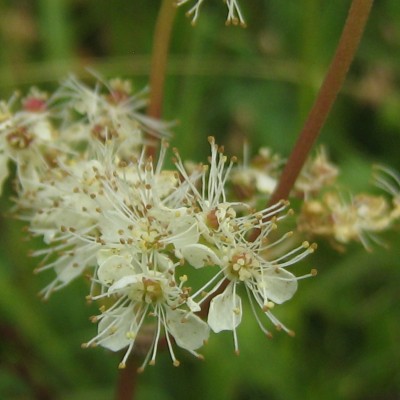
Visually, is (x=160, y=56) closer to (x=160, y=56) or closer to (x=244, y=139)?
(x=160, y=56)

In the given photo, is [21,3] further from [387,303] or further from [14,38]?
[387,303]

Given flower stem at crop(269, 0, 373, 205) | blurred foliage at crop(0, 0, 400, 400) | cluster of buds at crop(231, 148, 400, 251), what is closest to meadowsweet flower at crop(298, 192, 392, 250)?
cluster of buds at crop(231, 148, 400, 251)

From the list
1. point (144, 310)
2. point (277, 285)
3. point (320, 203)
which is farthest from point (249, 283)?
point (320, 203)

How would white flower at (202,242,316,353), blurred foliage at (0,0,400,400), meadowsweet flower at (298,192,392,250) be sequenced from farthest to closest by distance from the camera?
blurred foliage at (0,0,400,400), meadowsweet flower at (298,192,392,250), white flower at (202,242,316,353)

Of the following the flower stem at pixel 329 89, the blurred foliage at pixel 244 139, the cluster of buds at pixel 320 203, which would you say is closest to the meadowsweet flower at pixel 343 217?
the cluster of buds at pixel 320 203

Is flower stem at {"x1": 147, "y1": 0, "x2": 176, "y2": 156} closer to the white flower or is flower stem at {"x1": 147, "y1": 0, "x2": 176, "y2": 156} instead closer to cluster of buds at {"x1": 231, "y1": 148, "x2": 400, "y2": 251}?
cluster of buds at {"x1": 231, "y1": 148, "x2": 400, "y2": 251}

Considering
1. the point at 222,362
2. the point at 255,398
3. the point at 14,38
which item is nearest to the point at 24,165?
the point at 222,362

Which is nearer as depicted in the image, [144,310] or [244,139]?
[144,310]

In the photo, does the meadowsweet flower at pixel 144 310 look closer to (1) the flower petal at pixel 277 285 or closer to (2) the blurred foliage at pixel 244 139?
(1) the flower petal at pixel 277 285
